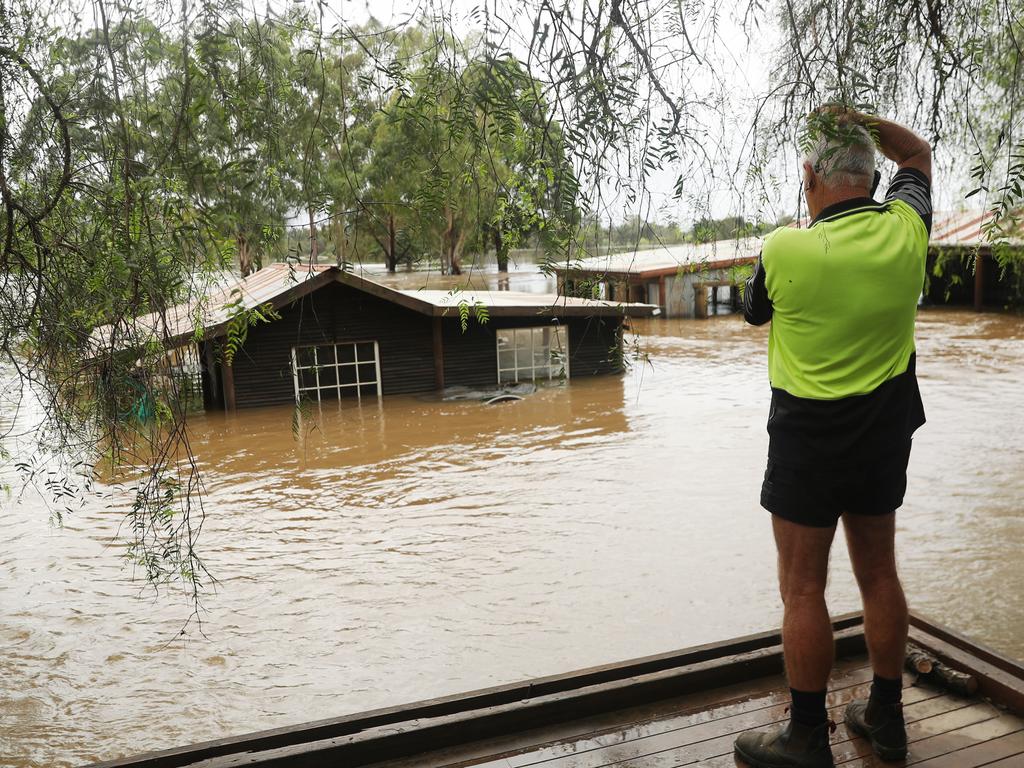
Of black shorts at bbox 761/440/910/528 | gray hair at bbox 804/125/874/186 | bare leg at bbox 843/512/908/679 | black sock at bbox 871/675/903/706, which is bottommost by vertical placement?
black sock at bbox 871/675/903/706

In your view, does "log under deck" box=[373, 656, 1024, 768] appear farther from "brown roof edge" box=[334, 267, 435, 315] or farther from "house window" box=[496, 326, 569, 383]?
"house window" box=[496, 326, 569, 383]

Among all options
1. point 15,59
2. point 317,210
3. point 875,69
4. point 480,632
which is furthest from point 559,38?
point 480,632

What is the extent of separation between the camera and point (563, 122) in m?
2.79

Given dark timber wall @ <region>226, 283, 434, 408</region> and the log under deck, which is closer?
the log under deck

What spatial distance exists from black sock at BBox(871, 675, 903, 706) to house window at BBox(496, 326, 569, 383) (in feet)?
57.6

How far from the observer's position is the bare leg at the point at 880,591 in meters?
2.72

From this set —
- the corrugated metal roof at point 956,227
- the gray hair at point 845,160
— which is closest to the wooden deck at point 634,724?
the corrugated metal roof at point 956,227

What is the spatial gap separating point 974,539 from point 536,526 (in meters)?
5.50

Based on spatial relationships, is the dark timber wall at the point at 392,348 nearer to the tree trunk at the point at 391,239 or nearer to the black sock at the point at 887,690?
the tree trunk at the point at 391,239

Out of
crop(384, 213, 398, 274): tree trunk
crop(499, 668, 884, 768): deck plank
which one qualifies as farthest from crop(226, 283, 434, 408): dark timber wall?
crop(499, 668, 884, 768): deck plank

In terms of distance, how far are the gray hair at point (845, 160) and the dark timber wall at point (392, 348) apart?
48.2ft

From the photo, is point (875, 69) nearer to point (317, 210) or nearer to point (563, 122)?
point (563, 122)

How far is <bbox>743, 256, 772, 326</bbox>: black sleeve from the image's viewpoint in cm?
264

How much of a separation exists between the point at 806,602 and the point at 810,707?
0.34 m
